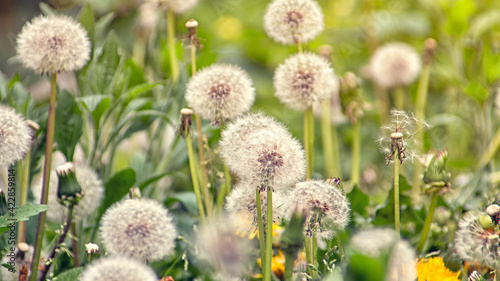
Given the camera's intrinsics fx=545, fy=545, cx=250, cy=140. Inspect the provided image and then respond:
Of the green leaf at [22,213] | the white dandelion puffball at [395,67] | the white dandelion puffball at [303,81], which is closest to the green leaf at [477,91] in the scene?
the white dandelion puffball at [395,67]

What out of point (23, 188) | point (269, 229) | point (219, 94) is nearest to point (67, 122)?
point (23, 188)

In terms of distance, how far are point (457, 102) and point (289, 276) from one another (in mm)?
847

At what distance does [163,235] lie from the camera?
22.1 inches

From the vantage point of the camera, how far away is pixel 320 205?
509 mm

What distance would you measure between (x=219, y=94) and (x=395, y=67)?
24.2 inches

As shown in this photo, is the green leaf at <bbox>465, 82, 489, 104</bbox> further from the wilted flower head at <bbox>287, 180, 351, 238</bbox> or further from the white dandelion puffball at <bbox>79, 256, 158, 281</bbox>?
the white dandelion puffball at <bbox>79, 256, 158, 281</bbox>

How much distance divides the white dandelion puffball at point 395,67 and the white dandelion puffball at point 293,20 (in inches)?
20.0

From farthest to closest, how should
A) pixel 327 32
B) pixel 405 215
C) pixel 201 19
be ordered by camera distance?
pixel 201 19 < pixel 327 32 < pixel 405 215

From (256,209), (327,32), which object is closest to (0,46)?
(327,32)

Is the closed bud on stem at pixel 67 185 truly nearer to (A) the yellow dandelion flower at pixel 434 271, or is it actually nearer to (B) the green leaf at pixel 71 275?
(B) the green leaf at pixel 71 275

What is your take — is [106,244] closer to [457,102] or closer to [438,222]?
[438,222]

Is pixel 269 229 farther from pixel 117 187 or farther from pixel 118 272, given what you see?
pixel 117 187

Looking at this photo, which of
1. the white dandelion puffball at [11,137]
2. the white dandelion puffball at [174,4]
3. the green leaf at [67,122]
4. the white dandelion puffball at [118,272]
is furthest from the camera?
the white dandelion puffball at [174,4]

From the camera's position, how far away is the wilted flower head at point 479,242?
0.51 m
